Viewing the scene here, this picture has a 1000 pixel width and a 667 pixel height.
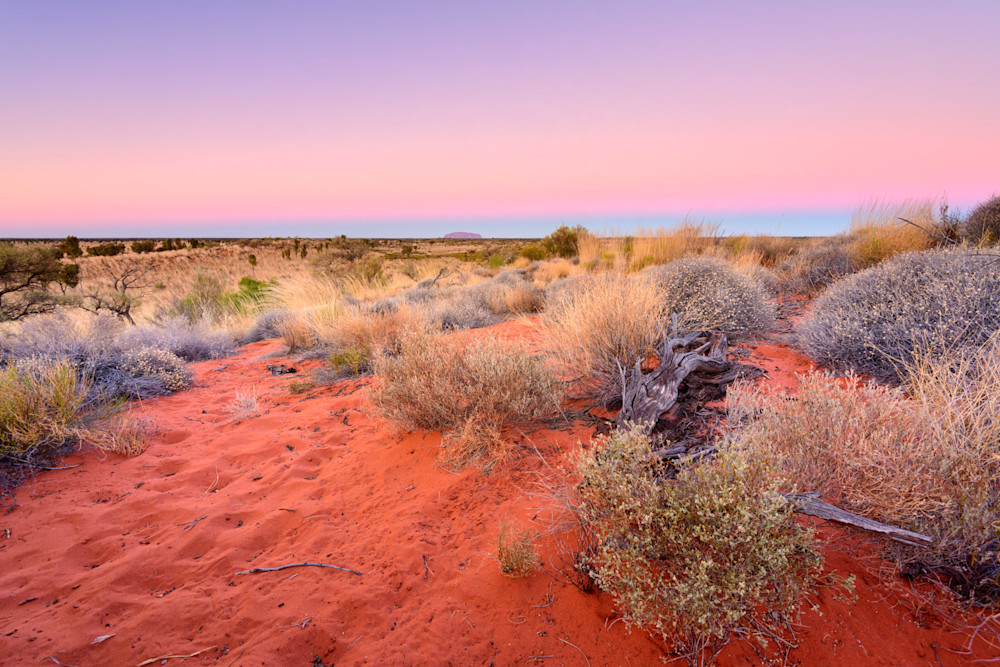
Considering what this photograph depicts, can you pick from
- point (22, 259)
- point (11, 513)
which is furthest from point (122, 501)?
point (22, 259)

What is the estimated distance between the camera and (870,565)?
1.79 metres

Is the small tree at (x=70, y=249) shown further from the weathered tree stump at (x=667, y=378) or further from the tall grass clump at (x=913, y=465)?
the tall grass clump at (x=913, y=465)

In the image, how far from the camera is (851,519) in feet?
5.35

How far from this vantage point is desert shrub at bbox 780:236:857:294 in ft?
25.6

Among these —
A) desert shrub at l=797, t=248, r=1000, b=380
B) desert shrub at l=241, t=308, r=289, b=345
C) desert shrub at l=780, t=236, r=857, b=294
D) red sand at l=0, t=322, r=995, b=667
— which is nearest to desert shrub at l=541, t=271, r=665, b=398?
red sand at l=0, t=322, r=995, b=667

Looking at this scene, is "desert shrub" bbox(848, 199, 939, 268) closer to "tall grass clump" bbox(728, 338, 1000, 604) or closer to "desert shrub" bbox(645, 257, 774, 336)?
"desert shrub" bbox(645, 257, 774, 336)

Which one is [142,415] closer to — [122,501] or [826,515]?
[122,501]

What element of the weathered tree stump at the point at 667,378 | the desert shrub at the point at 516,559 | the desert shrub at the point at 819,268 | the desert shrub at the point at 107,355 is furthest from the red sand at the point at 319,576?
the desert shrub at the point at 819,268

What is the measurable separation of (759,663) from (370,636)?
1524mm

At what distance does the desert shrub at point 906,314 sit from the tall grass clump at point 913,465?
1619 mm

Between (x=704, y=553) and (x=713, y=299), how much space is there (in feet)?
13.0

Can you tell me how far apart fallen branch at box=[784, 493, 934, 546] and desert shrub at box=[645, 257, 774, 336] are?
289 centimetres

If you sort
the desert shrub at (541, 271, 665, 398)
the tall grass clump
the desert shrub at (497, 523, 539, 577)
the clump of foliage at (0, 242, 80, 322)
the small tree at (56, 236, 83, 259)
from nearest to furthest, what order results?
1. the tall grass clump
2. the desert shrub at (497, 523, 539, 577)
3. the desert shrub at (541, 271, 665, 398)
4. the clump of foliage at (0, 242, 80, 322)
5. the small tree at (56, 236, 83, 259)

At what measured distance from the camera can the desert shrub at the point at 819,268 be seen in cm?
780
